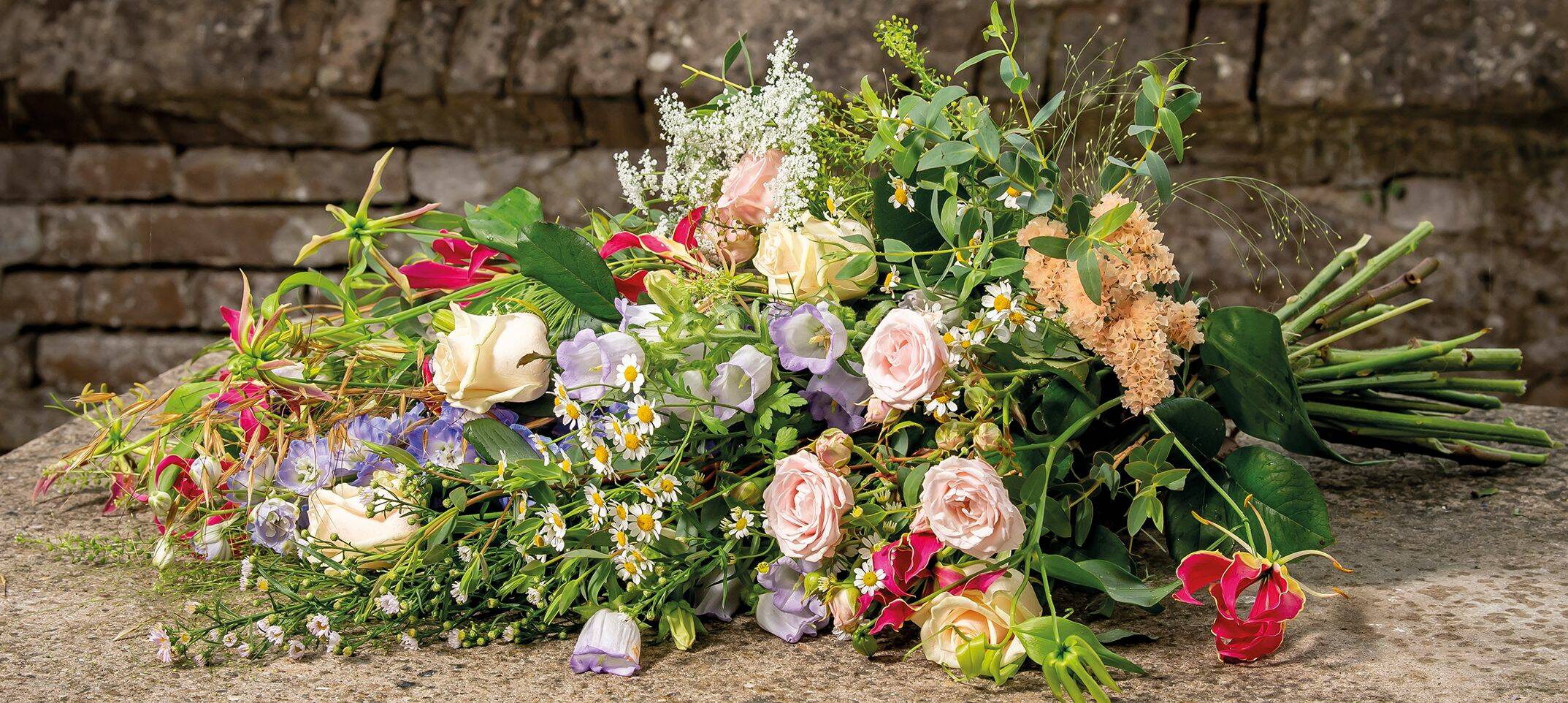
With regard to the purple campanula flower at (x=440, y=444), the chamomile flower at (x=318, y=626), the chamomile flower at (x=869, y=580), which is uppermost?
the purple campanula flower at (x=440, y=444)

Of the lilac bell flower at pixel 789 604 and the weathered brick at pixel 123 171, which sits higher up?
the weathered brick at pixel 123 171


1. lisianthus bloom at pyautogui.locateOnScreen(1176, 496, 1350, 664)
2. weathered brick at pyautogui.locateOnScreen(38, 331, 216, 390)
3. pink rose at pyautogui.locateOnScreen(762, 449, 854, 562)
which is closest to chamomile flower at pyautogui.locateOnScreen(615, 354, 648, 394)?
pink rose at pyautogui.locateOnScreen(762, 449, 854, 562)

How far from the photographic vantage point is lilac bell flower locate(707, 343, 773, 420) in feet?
2.33

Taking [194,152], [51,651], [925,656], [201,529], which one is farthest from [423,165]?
[925,656]

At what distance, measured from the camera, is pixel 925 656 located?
73 centimetres

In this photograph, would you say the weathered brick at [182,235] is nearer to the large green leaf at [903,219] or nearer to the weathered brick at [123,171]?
the weathered brick at [123,171]

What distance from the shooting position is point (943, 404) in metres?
0.70

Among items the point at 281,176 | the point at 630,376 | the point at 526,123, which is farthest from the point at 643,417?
the point at 281,176

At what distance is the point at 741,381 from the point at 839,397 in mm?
78

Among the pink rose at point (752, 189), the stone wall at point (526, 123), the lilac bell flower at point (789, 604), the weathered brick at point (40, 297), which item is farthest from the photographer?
the weathered brick at point (40, 297)

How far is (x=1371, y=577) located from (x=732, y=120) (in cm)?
64

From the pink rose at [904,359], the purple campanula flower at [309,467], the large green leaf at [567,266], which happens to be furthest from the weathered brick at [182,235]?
the pink rose at [904,359]

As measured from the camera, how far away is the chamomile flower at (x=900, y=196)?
0.78 m

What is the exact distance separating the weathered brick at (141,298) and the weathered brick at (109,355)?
3 centimetres
